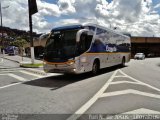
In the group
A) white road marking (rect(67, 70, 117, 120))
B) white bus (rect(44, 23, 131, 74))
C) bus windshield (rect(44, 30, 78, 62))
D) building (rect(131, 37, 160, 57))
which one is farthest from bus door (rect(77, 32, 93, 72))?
building (rect(131, 37, 160, 57))

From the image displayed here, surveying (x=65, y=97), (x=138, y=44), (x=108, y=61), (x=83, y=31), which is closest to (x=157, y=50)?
(x=138, y=44)

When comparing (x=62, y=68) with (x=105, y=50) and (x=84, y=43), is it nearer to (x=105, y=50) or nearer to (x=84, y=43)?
(x=84, y=43)

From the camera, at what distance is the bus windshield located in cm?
1352

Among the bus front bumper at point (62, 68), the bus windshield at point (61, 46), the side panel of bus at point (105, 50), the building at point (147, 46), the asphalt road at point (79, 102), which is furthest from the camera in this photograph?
→ the building at point (147, 46)

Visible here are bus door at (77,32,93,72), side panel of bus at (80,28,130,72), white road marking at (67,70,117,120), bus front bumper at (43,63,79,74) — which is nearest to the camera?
white road marking at (67,70,117,120)

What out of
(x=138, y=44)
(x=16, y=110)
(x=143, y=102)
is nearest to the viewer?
(x=16, y=110)

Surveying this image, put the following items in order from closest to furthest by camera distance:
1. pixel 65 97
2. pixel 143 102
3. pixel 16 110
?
pixel 16 110 < pixel 143 102 < pixel 65 97

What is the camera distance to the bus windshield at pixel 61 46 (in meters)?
13.5

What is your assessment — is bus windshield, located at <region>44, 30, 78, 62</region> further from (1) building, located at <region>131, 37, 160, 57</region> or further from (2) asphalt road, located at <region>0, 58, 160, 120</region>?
(1) building, located at <region>131, 37, 160, 57</region>

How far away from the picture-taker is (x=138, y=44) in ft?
254

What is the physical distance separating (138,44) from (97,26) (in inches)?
2477

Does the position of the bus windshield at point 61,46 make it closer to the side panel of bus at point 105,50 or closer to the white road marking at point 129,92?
the side panel of bus at point 105,50

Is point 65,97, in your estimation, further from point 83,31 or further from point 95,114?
point 83,31

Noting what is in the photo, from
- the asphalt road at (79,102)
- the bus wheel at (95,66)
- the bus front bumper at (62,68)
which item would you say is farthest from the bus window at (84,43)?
the asphalt road at (79,102)
